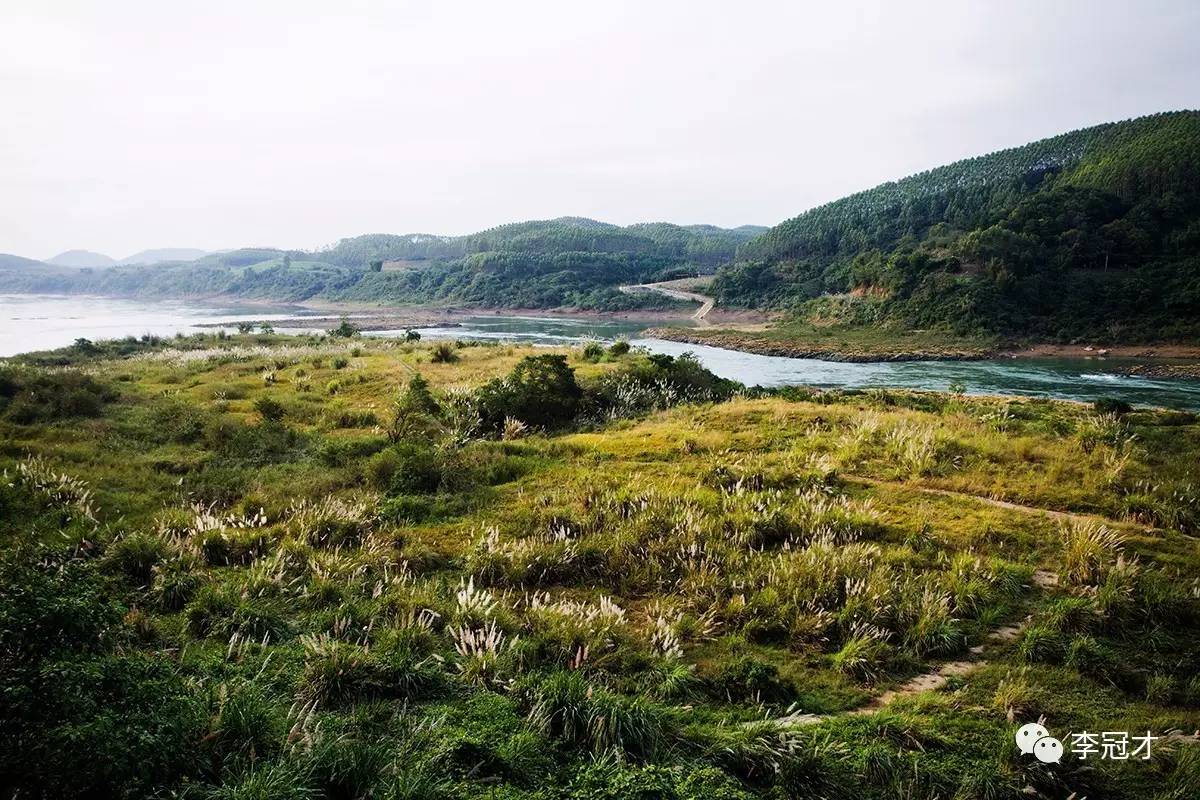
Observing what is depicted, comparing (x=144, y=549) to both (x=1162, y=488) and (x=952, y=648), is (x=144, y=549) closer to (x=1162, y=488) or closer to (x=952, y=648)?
(x=952, y=648)

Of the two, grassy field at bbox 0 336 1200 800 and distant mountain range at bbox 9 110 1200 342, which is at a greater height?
distant mountain range at bbox 9 110 1200 342

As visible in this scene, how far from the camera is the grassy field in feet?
12.7

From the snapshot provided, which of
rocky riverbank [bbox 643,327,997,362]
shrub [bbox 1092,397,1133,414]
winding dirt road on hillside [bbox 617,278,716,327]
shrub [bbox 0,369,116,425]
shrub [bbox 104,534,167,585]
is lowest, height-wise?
rocky riverbank [bbox 643,327,997,362]

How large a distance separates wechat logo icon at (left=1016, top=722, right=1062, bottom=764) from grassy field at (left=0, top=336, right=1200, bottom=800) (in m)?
0.08

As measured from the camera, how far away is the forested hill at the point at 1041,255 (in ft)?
222

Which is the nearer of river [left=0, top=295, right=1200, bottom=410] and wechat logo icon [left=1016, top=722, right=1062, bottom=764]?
wechat logo icon [left=1016, top=722, right=1062, bottom=764]

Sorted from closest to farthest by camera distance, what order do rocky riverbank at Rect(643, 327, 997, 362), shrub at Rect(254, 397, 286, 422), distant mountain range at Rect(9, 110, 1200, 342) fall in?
shrub at Rect(254, 397, 286, 422) → rocky riverbank at Rect(643, 327, 997, 362) → distant mountain range at Rect(9, 110, 1200, 342)

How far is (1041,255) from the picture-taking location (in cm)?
7806

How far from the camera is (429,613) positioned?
21.2 ft

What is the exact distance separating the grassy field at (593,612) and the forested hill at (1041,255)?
6923 cm

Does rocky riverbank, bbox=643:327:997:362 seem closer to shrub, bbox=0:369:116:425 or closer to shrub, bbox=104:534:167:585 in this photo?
shrub, bbox=0:369:116:425

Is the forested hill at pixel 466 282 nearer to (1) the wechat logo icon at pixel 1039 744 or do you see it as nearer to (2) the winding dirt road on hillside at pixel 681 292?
(2) the winding dirt road on hillside at pixel 681 292

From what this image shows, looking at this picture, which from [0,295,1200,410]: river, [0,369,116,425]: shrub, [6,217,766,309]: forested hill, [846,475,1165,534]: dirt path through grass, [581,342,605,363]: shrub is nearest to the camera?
[846,475,1165,534]: dirt path through grass

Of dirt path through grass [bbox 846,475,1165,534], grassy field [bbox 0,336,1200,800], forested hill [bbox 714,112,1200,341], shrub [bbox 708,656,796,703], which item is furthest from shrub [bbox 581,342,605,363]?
forested hill [bbox 714,112,1200,341]
